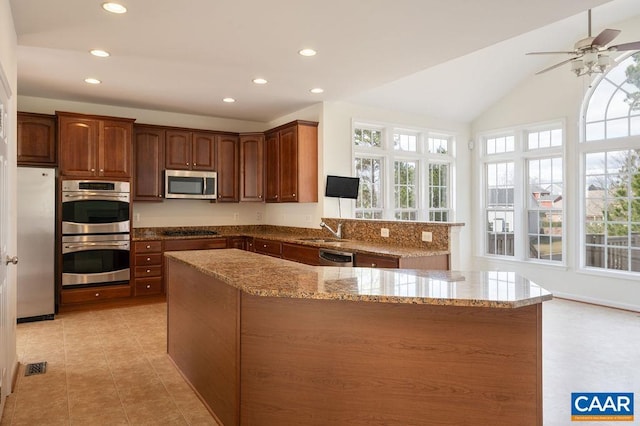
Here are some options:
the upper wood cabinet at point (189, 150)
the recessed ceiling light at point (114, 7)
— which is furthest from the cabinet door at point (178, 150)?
the recessed ceiling light at point (114, 7)

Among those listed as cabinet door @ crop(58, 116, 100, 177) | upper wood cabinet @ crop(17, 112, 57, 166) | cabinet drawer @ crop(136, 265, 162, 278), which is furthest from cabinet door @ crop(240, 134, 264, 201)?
upper wood cabinet @ crop(17, 112, 57, 166)

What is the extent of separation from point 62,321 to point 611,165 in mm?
7009

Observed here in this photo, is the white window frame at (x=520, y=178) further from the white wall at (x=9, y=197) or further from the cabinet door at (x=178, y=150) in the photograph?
the white wall at (x=9, y=197)

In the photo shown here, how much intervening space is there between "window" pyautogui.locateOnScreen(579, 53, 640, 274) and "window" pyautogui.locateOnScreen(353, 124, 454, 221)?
6.89ft

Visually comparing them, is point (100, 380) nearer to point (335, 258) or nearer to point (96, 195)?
point (335, 258)

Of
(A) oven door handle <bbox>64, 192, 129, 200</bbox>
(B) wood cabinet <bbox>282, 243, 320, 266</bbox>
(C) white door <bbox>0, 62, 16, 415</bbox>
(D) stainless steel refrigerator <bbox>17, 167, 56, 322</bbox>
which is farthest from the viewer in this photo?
(A) oven door handle <bbox>64, 192, 129, 200</bbox>

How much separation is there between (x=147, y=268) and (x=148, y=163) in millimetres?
1424

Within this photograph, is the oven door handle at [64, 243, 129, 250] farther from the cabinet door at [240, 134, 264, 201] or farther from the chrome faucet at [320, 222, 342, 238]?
the chrome faucet at [320, 222, 342, 238]

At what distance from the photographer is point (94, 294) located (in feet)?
16.8

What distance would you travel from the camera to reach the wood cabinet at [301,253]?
468cm

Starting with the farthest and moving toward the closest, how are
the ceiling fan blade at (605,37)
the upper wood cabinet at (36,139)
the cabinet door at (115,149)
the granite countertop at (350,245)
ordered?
the cabinet door at (115,149) → the upper wood cabinet at (36,139) → the granite countertop at (350,245) → the ceiling fan blade at (605,37)

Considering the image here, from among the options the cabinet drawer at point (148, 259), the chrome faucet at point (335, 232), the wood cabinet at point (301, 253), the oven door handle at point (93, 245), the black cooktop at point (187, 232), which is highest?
the chrome faucet at point (335, 232)

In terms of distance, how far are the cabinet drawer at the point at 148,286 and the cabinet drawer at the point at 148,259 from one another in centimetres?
21

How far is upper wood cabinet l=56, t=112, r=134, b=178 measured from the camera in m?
5.00
